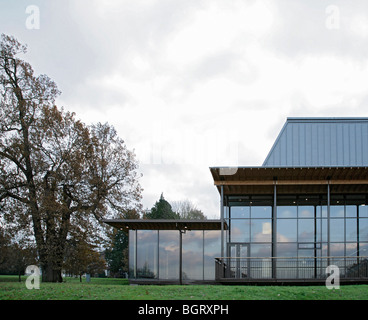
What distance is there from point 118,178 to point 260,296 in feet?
67.1

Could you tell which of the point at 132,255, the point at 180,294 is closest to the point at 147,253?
the point at 132,255

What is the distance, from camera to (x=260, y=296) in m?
15.8

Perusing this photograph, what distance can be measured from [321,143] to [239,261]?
8964 mm

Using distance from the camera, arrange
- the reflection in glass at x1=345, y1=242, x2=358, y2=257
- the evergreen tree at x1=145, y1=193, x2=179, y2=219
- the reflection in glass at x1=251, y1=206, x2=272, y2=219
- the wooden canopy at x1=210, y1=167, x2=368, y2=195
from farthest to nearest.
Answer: the evergreen tree at x1=145, y1=193, x2=179, y2=219, the reflection in glass at x1=251, y1=206, x2=272, y2=219, the reflection in glass at x1=345, y1=242, x2=358, y2=257, the wooden canopy at x1=210, y1=167, x2=368, y2=195

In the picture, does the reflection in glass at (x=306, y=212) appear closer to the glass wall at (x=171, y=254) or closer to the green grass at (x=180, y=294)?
the glass wall at (x=171, y=254)

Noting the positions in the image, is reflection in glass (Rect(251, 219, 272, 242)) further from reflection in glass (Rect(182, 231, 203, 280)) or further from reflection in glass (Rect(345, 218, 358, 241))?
reflection in glass (Rect(345, 218, 358, 241))

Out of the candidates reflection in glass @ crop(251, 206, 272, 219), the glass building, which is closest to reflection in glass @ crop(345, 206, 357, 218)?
the glass building

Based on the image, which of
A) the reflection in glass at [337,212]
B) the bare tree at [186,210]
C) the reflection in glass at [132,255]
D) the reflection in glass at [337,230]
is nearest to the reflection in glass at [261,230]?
the reflection in glass at [337,230]

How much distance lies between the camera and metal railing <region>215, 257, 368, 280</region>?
993 inches

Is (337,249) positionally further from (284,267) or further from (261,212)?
(261,212)

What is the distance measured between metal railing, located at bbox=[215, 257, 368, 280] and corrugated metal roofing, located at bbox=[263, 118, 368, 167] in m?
5.90

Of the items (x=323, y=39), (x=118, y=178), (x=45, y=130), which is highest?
(x=323, y=39)
